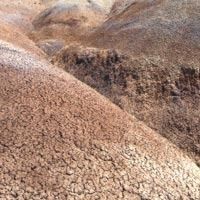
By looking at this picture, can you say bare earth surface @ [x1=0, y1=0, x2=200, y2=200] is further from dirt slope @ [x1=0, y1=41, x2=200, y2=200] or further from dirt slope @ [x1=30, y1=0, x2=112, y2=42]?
dirt slope @ [x1=30, y1=0, x2=112, y2=42]

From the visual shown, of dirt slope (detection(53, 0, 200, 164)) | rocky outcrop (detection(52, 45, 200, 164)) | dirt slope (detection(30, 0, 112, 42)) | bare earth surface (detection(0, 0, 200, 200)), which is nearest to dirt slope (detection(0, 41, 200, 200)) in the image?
bare earth surface (detection(0, 0, 200, 200))

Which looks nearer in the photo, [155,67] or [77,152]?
[77,152]

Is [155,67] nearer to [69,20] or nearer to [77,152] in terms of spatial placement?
[77,152]

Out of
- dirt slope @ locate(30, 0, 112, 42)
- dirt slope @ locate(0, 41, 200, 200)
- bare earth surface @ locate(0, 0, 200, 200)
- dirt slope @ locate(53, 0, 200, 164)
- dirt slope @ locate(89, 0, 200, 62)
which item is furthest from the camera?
dirt slope @ locate(30, 0, 112, 42)

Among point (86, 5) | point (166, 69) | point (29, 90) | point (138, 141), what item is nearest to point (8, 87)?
point (29, 90)

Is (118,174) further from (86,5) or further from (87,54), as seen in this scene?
(86,5)

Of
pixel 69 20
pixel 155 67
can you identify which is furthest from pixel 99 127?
pixel 69 20
